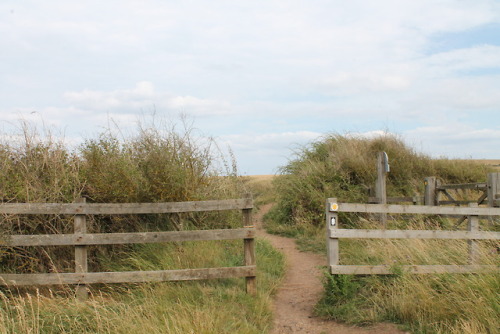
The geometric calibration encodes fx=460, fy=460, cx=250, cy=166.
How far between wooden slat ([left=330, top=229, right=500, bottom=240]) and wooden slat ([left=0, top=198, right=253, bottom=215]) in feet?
4.99

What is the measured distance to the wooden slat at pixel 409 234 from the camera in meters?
6.95

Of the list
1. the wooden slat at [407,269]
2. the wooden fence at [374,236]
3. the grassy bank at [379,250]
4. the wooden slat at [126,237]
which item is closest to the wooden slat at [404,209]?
the wooden fence at [374,236]

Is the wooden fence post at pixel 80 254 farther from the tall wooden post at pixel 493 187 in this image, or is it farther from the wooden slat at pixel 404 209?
the tall wooden post at pixel 493 187

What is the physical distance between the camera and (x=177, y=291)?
673 centimetres

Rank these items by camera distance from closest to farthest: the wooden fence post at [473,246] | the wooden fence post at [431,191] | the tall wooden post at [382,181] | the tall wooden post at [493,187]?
1. the wooden fence post at [473,246]
2. the tall wooden post at [493,187]
3. the tall wooden post at [382,181]
4. the wooden fence post at [431,191]

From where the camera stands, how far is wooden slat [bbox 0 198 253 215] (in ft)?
23.1

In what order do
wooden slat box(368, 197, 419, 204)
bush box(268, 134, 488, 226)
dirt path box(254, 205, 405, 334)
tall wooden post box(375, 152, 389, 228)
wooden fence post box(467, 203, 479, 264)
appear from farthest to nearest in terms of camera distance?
1. bush box(268, 134, 488, 226)
2. wooden slat box(368, 197, 419, 204)
3. tall wooden post box(375, 152, 389, 228)
4. wooden fence post box(467, 203, 479, 264)
5. dirt path box(254, 205, 405, 334)

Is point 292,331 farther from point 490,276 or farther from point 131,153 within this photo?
point 131,153

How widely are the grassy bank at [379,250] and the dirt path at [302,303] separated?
197 millimetres

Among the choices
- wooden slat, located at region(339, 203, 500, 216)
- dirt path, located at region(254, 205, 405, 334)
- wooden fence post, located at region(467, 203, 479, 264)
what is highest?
wooden slat, located at region(339, 203, 500, 216)

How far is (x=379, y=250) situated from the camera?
830 cm

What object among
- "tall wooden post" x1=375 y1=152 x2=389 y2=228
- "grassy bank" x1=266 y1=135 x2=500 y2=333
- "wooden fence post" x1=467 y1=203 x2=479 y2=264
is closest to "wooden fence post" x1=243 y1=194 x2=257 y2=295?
"grassy bank" x1=266 y1=135 x2=500 y2=333

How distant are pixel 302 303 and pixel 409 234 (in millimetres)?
2039

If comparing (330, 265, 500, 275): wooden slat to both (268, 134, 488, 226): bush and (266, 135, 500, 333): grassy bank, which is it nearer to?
(266, 135, 500, 333): grassy bank
